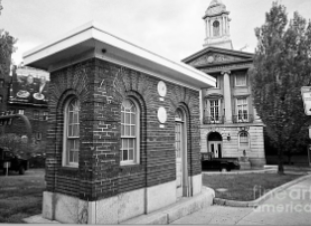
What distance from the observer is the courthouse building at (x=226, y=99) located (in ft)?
17.1

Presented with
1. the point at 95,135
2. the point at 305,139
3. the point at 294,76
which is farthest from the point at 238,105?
the point at 95,135

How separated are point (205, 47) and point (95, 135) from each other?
3.26 metres

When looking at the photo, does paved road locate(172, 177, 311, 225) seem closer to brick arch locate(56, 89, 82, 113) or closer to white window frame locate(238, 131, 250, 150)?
white window frame locate(238, 131, 250, 150)

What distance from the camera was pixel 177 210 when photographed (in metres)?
5.20

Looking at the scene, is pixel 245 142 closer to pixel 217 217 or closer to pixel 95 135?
pixel 217 217

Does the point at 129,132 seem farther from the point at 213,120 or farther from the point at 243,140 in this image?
the point at 243,140

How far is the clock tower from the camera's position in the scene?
187 inches

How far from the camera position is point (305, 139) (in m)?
5.91

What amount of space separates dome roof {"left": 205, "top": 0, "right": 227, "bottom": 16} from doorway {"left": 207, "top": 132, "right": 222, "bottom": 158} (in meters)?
2.79

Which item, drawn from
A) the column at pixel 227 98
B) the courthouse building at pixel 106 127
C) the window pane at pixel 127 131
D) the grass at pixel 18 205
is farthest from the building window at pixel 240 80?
the grass at pixel 18 205

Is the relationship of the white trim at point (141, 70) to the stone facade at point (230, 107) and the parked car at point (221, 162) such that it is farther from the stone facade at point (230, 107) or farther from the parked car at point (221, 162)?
the parked car at point (221, 162)

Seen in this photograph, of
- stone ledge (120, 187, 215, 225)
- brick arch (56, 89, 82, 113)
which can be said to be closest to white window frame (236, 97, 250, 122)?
stone ledge (120, 187, 215, 225)

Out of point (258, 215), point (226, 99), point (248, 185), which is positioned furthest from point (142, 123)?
point (248, 185)

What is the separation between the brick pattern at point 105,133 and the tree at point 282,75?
285cm
